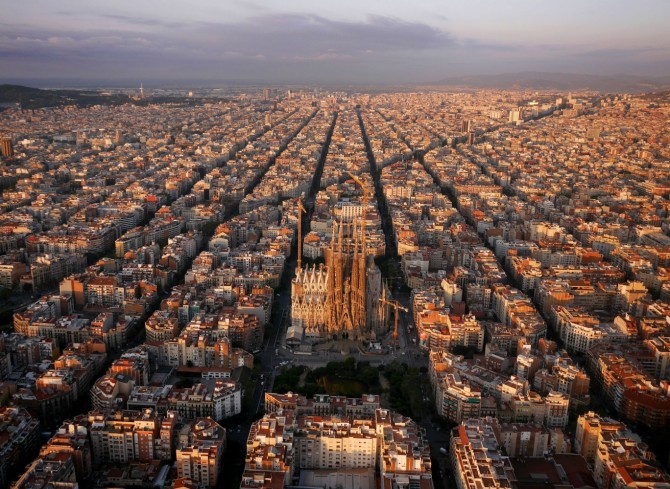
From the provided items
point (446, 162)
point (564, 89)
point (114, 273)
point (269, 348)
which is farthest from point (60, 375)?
point (564, 89)

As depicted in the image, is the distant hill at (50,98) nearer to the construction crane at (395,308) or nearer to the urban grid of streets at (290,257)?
the urban grid of streets at (290,257)

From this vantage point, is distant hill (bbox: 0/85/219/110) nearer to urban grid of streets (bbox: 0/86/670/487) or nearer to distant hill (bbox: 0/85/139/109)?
distant hill (bbox: 0/85/139/109)

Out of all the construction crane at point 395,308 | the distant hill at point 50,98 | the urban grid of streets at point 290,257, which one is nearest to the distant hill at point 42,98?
the distant hill at point 50,98

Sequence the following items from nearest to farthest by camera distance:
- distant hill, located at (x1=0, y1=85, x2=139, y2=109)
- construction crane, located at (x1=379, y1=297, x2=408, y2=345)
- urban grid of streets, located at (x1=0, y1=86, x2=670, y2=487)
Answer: urban grid of streets, located at (x1=0, y1=86, x2=670, y2=487) < construction crane, located at (x1=379, y1=297, x2=408, y2=345) < distant hill, located at (x1=0, y1=85, x2=139, y2=109)

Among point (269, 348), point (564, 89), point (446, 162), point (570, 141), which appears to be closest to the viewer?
point (269, 348)

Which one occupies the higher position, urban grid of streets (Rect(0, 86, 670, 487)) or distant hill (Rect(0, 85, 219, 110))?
distant hill (Rect(0, 85, 219, 110))

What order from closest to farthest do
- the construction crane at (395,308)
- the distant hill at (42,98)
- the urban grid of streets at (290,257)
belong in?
the urban grid of streets at (290,257) < the construction crane at (395,308) < the distant hill at (42,98)

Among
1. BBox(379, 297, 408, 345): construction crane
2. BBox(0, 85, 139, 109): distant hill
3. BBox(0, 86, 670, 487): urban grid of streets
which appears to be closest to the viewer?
BBox(0, 86, 670, 487): urban grid of streets

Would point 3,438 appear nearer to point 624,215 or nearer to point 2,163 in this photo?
point 624,215

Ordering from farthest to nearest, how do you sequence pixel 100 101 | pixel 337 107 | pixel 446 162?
1. pixel 337 107
2. pixel 100 101
3. pixel 446 162

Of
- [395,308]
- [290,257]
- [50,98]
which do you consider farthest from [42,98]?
[395,308]

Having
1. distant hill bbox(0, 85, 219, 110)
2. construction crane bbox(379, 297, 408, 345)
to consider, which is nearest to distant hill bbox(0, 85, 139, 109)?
distant hill bbox(0, 85, 219, 110)
